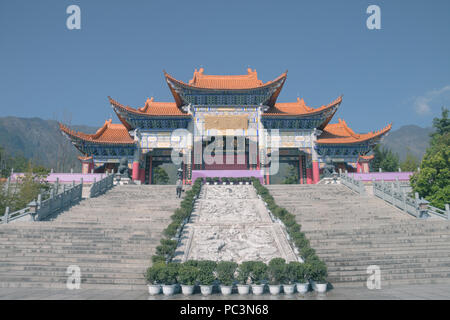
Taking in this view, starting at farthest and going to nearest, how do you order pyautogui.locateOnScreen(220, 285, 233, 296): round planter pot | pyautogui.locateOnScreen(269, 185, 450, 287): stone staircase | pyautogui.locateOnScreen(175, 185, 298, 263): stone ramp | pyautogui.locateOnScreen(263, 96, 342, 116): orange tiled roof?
pyautogui.locateOnScreen(263, 96, 342, 116): orange tiled roof < pyautogui.locateOnScreen(175, 185, 298, 263): stone ramp < pyautogui.locateOnScreen(269, 185, 450, 287): stone staircase < pyautogui.locateOnScreen(220, 285, 233, 296): round planter pot

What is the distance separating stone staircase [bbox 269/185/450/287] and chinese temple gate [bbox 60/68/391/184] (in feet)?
34.8

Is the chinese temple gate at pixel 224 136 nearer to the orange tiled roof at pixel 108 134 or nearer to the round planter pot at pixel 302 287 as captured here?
the orange tiled roof at pixel 108 134

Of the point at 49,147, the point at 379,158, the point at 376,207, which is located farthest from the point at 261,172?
the point at 49,147

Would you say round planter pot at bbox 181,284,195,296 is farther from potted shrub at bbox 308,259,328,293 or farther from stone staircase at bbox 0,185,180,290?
potted shrub at bbox 308,259,328,293

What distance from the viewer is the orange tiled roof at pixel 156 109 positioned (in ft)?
78.7

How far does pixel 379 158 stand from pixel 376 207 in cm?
2472

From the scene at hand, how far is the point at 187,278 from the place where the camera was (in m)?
6.83

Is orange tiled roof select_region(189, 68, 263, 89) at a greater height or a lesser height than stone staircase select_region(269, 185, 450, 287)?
greater

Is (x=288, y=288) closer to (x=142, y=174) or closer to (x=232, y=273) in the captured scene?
(x=232, y=273)

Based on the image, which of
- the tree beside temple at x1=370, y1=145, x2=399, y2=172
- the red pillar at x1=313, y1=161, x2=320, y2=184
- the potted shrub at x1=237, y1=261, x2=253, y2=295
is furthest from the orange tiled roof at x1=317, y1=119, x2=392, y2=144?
the potted shrub at x1=237, y1=261, x2=253, y2=295

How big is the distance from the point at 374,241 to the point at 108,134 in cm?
2376

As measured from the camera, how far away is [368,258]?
8.94 meters

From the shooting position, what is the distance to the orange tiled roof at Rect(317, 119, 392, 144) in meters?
24.2
